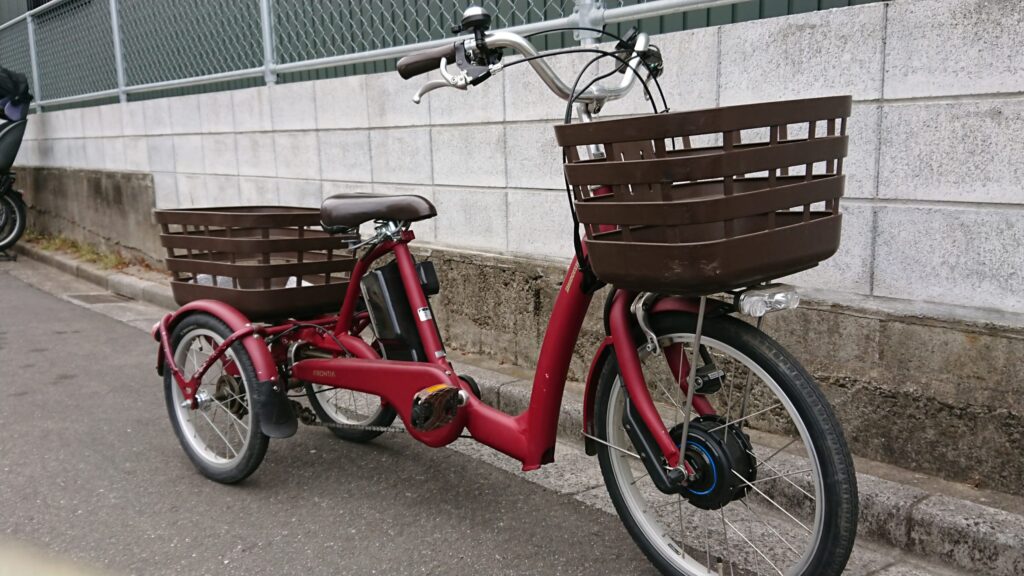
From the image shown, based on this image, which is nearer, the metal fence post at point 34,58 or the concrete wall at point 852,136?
the concrete wall at point 852,136

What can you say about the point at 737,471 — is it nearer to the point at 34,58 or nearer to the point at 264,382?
the point at 264,382

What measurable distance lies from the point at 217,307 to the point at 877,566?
257 cm

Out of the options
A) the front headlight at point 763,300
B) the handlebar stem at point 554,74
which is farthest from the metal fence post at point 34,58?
the front headlight at point 763,300

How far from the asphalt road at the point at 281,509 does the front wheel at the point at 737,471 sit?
0.21 m

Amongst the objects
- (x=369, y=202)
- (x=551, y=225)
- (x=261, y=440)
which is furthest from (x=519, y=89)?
(x=261, y=440)

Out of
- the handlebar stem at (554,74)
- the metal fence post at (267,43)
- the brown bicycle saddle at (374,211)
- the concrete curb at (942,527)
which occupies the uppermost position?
the metal fence post at (267,43)

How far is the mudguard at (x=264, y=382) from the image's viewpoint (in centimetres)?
319

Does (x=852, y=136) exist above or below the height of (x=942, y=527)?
above

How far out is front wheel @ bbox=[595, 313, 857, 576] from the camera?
2.09 m

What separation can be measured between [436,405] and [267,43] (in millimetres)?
4134

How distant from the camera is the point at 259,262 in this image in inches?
133

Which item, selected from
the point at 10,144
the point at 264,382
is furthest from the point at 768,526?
the point at 10,144

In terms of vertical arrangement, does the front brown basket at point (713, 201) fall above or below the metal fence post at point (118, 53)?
below

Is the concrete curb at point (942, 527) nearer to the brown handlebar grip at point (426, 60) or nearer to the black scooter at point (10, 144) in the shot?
the brown handlebar grip at point (426, 60)
